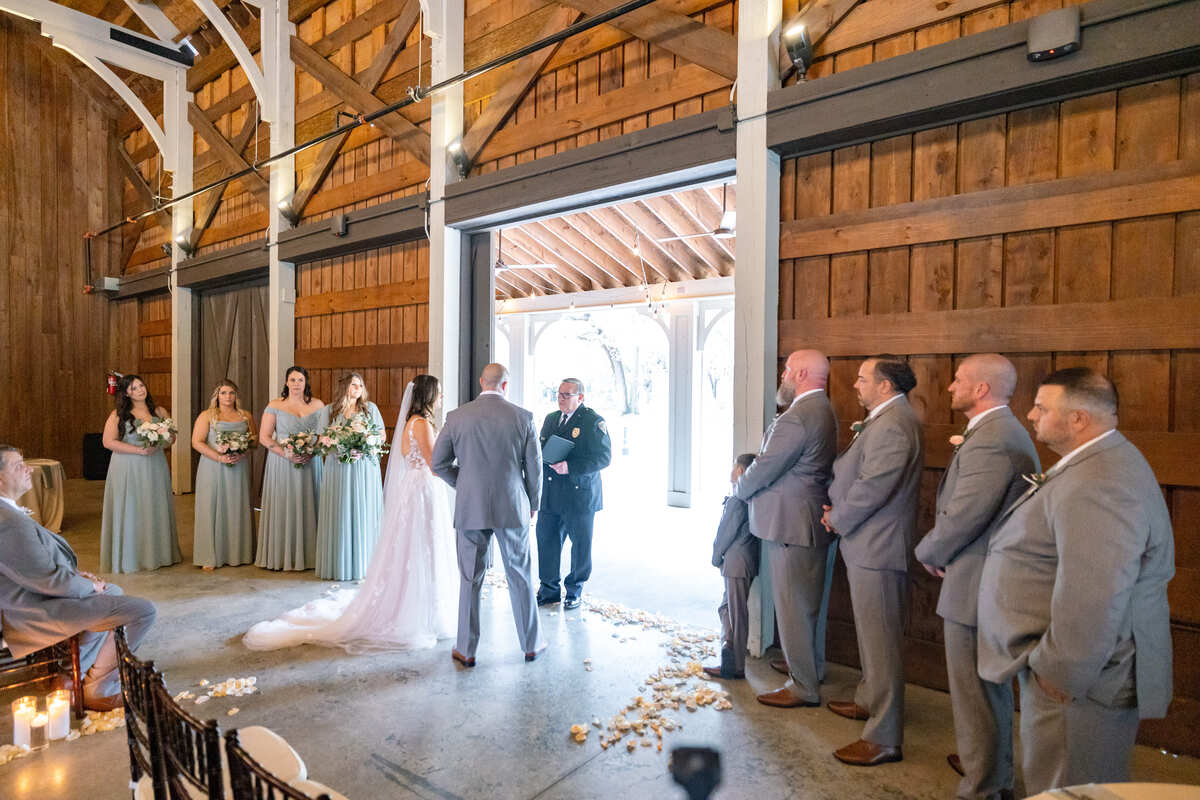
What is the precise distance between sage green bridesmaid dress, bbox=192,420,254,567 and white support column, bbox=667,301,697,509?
5.87 m

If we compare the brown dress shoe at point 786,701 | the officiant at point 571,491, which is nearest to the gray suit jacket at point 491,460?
the officiant at point 571,491

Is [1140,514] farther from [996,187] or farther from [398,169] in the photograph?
[398,169]

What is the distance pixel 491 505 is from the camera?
3.96 m

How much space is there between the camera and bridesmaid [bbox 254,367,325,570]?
6.04 meters

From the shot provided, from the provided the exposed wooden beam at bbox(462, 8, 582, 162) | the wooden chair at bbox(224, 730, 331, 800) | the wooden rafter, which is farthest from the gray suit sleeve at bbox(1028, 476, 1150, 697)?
the exposed wooden beam at bbox(462, 8, 582, 162)

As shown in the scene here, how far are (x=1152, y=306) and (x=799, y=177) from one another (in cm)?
191

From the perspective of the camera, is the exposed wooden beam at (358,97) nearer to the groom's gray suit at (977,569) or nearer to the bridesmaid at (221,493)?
the bridesmaid at (221,493)

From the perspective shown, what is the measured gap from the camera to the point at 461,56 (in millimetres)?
5895

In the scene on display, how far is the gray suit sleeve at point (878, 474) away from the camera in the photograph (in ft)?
9.75

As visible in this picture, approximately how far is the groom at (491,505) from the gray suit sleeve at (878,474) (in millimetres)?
1891

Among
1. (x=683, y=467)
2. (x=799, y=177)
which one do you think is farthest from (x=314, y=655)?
(x=683, y=467)

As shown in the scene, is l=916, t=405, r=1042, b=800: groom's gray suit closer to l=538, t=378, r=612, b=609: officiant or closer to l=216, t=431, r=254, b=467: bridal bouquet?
l=538, t=378, r=612, b=609: officiant

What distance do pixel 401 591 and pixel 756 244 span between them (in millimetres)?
3162

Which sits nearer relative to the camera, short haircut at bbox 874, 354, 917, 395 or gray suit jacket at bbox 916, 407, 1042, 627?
gray suit jacket at bbox 916, 407, 1042, 627
